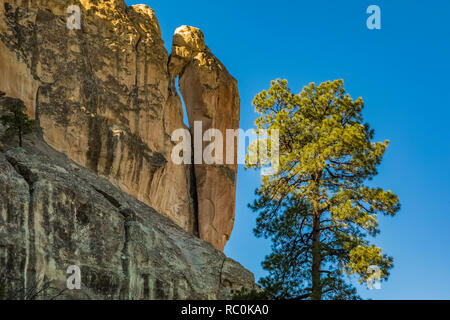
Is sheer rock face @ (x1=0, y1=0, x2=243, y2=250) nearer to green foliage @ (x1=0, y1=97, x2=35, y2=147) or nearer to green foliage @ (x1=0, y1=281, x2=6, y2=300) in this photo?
green foliage @ (x1=0, y1=97, x2=35, y2=147)

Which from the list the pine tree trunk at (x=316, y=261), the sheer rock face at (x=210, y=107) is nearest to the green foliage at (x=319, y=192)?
the pine tree trunk at (x=316, y=261)

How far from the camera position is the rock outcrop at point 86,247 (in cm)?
2378

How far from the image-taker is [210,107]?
4772cm

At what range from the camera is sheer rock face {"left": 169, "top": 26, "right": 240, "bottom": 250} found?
45.9m

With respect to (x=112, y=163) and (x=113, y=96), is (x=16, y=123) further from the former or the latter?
(x=113, y=96)

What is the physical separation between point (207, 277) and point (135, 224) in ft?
12.0

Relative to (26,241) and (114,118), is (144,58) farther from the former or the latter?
(26,241)

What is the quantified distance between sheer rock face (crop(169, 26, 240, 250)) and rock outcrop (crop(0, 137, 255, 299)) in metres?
15.2

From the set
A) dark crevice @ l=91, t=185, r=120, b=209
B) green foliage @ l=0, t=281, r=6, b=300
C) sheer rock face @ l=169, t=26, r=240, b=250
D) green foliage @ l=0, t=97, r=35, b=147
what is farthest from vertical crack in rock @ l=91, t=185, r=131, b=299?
sheer rock face @ l=169, t=26, r=240, b=250

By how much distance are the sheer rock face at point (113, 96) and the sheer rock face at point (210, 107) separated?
0.35 feet

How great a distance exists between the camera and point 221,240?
4603cm


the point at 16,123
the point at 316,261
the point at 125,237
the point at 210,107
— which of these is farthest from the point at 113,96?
the point at 316,261

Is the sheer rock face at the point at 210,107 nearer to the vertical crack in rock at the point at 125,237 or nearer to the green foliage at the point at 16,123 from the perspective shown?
the green foliage at the point at 16,123
